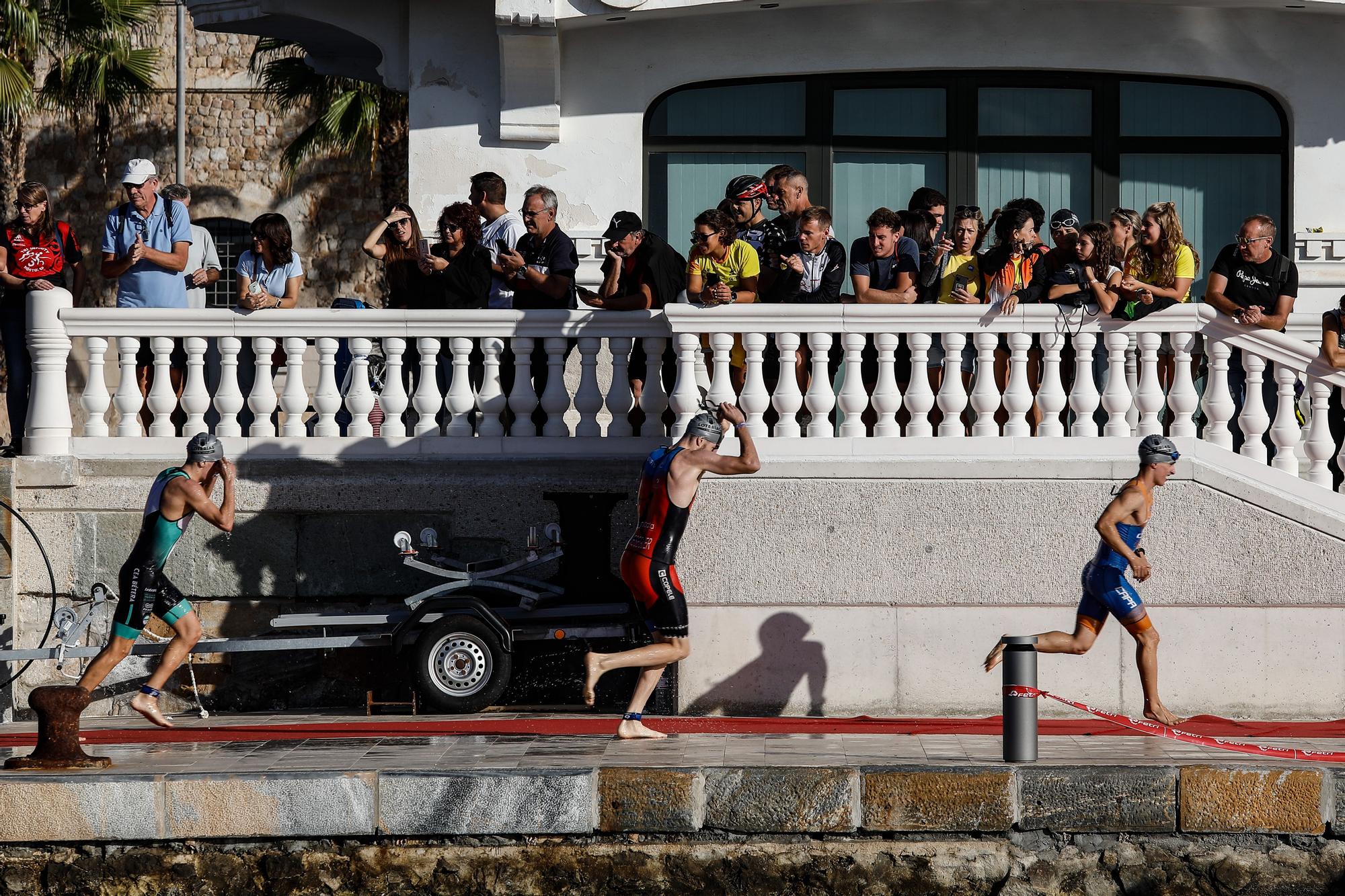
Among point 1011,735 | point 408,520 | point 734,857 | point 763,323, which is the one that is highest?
point 763,323

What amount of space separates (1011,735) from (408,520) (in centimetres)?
417

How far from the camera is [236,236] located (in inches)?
1140

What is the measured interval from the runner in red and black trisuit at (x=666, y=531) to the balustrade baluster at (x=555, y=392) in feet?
3.99

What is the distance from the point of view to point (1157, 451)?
8727 mm

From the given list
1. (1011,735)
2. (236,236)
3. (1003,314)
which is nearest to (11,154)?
(236,236)

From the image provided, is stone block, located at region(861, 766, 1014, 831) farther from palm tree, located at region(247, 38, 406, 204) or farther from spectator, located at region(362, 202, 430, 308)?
palm tree, located at region(247, 38, 406, 204)

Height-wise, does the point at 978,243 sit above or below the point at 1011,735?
above

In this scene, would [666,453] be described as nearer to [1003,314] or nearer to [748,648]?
[748,648]

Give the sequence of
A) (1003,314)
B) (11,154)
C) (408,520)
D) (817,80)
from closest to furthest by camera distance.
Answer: (1003,314) → (408,520) → (817,80) → (11,154)

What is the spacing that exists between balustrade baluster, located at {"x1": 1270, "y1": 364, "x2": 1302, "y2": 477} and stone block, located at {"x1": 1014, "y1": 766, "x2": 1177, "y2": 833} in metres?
2.76

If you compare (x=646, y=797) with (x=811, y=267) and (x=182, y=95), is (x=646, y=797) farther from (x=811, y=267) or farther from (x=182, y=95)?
(x=182, y=95)

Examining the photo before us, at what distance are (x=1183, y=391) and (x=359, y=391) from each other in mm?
4894

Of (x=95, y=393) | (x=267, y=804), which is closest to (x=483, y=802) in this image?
(x=267, y=804)

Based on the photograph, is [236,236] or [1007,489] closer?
[1007,489]
